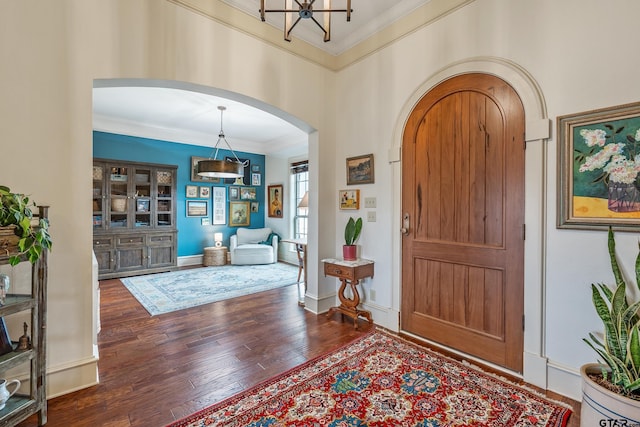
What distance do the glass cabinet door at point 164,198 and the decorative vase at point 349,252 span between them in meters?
4.25

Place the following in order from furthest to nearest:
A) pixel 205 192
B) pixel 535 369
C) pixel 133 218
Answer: pixel 205 192
pixel 133 218
pixel 535 369

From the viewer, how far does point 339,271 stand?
10.1 ft

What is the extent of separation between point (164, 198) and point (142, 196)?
382 millimetres

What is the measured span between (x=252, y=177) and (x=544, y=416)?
263 inches

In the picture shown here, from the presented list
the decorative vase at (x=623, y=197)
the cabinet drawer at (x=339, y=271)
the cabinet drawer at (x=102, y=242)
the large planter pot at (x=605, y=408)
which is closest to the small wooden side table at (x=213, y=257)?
the cabinet drawer at (x=102, y=242)

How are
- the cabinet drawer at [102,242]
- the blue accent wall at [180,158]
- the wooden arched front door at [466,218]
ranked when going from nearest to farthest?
the wooden arched front door at [466,218] < the cabinet drawer at [102,242] < the blue accent wall at [180,158]

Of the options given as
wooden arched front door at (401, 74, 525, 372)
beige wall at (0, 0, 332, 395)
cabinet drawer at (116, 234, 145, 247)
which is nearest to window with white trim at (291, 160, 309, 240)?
cabinet drawer at (116, 234, 145, 247)

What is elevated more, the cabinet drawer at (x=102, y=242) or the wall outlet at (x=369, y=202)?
the wall outlet at (x=369, y=202)

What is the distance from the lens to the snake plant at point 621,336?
1405 millimetres

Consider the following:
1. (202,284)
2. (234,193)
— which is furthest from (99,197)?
(234,193)

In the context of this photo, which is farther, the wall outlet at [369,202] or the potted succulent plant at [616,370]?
the wall outlet at [369,202]

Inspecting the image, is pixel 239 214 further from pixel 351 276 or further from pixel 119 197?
pixel 351 276

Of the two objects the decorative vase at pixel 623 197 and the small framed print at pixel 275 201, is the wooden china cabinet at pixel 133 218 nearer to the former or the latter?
the small framed print at pixel 275 201

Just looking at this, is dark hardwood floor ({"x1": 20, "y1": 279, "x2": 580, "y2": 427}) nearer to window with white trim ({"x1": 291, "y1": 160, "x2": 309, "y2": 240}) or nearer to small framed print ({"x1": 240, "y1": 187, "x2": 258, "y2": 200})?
window with white trim ({"x1": 291, "y1": 160, "x2": 309, "y2": 240})
